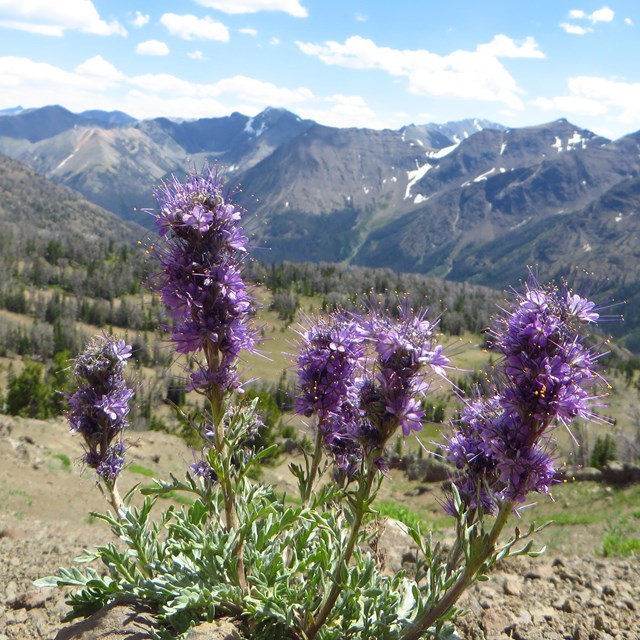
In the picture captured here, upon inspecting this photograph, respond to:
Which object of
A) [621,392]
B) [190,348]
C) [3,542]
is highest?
[190,348]

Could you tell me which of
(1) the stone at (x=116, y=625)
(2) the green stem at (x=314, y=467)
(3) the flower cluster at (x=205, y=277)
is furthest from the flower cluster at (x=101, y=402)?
(2) the green stem at (x=314, y=467)

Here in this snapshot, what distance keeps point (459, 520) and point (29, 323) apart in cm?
16120

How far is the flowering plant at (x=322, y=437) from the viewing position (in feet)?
16.6

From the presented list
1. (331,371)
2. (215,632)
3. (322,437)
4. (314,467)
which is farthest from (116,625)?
(331,371)

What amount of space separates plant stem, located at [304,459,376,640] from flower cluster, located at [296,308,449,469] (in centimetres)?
26

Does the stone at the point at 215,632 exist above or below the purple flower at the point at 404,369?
below

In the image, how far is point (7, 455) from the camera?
1140 inches

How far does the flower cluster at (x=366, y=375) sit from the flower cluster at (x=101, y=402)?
2387 millimetres

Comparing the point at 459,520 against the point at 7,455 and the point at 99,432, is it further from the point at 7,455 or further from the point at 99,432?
the point at 7,455

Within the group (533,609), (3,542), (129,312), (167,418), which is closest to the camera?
(533,609)

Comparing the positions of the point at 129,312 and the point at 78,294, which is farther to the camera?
the point at 78,294

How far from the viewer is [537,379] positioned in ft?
15.9

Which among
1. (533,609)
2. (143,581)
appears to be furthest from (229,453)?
(533,609)

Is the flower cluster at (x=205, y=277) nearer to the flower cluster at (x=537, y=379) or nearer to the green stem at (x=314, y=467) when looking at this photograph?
the green stem at (x=314, y=467)
